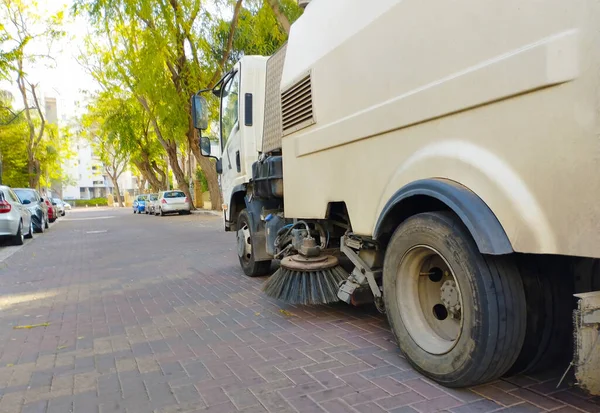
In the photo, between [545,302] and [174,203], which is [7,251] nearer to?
[545,302]

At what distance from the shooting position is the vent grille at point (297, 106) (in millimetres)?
4055

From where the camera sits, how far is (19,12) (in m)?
23.1

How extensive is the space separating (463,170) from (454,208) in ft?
0.72

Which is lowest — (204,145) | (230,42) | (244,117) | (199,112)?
(204,145)

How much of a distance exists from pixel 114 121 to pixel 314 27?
29071 millimetres

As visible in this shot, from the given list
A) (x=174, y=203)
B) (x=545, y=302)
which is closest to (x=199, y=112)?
(x=545, y=302)

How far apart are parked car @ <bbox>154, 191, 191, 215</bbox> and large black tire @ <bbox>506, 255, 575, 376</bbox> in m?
26.2

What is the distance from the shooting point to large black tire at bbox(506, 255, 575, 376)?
2492mm

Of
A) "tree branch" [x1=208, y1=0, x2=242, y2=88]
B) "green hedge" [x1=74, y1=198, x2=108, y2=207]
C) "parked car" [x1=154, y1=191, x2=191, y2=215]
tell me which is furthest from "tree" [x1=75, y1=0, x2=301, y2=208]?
"green hedge" [x1=74, y1=198, x2=108, y2=207]

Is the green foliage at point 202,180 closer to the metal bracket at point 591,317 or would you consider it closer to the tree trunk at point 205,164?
the tree trunk at point 205,164

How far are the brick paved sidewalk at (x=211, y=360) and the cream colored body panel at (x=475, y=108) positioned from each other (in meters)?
0.99

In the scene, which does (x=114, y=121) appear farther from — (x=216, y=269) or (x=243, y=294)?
(x=243, y=294)

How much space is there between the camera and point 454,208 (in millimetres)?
2395

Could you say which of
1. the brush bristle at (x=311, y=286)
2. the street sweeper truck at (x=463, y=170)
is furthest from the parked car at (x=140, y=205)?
the street sweeper truck at (x=463, y=170)
